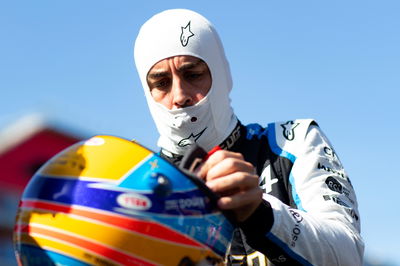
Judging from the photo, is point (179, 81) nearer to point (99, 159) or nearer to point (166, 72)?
point (166, 72)

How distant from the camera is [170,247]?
1.86 metres

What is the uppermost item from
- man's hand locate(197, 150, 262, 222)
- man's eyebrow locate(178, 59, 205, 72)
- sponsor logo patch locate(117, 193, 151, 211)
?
man's eyebrow locate(178, 59, 205, 72)

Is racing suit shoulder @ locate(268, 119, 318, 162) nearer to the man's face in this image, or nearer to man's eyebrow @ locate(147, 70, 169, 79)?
the man's face

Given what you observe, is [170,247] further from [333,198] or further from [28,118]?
[28,118]

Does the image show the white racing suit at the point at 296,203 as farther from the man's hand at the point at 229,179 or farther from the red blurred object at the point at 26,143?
the red blurred object at the point at 26,143

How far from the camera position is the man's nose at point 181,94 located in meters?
3.06

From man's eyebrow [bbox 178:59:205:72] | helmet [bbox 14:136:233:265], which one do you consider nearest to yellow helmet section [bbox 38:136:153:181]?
helmet [bbox 14:136:233:265]

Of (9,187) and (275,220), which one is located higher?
(275,220)

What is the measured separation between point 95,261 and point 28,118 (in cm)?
1221

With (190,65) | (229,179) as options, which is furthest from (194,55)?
(229,179)

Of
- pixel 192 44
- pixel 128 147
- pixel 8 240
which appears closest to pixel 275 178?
pixel 192 44

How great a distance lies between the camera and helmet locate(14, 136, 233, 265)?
71.6 inches

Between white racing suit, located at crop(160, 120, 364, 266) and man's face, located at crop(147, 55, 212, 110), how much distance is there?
0.30m

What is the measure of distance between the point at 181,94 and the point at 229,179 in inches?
47.2
